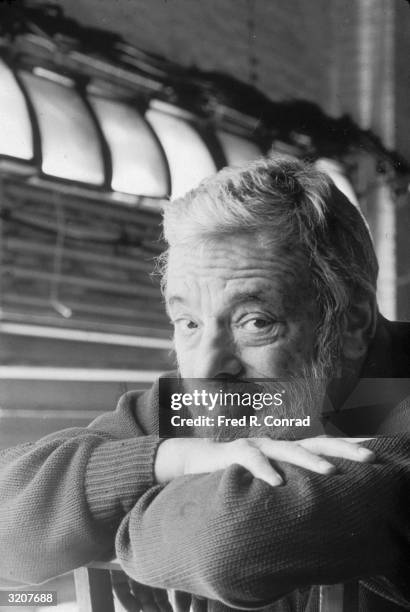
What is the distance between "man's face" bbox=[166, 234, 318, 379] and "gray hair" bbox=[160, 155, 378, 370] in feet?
0.08

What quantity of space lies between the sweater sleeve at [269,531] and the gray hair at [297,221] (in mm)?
308

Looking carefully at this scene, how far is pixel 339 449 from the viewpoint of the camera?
80 cm

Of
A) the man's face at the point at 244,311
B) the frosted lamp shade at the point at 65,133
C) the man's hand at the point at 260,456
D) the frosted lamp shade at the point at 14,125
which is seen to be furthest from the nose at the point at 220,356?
the frosted lamp shade at the point at 14,125

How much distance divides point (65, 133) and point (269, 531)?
30.2 inches

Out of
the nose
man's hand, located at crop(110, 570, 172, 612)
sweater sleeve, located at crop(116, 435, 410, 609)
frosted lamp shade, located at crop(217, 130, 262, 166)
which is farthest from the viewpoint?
frosted lamp shade, located at crop(217, 130, 262, 166)

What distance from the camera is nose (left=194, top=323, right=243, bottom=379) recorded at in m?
0.98

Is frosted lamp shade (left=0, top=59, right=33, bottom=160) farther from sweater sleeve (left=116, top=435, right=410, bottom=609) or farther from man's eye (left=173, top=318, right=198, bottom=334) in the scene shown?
sweater sleeve (left=116, top=435, right=410, bottom=609)

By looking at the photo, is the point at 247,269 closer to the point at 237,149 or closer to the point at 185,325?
the point at 185,325

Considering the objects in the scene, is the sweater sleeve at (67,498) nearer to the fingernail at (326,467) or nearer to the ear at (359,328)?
the fingernail at (326,467)

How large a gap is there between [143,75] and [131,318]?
45 centimetres

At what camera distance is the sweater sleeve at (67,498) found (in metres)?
0.88

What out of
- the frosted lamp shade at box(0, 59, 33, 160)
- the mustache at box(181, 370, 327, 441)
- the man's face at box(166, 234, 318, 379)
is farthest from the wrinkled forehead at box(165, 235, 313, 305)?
the frosted lamp shade at box(0, 59, 33, 160)

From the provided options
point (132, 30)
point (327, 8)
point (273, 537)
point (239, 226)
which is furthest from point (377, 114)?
point (273, 537)

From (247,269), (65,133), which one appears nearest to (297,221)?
(247,269)
